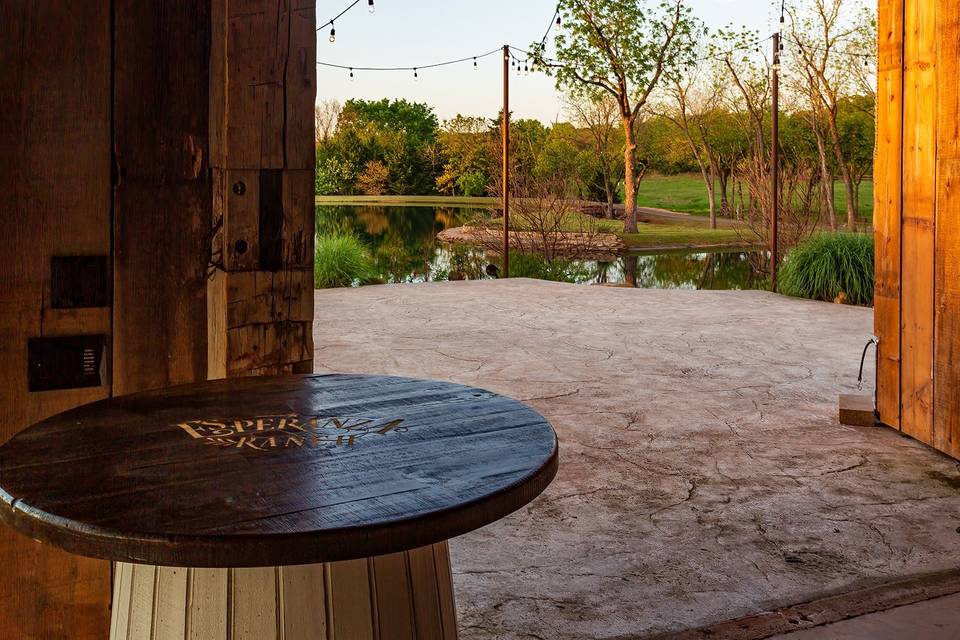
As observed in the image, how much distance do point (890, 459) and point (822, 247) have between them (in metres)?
4.82

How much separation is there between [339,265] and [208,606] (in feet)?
26.7

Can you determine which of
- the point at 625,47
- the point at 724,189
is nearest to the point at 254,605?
the point at 625,47

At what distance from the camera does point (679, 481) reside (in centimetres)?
288

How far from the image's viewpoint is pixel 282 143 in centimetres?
169

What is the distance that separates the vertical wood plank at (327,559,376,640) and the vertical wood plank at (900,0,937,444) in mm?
2744

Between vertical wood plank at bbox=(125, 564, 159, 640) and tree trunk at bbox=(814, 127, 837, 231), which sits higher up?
tree trunk at bbox=(814, 127, 837, 231)

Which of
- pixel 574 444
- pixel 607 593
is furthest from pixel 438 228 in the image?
pixel 607 593

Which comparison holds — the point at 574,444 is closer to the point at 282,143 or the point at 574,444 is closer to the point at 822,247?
the point at 282,143

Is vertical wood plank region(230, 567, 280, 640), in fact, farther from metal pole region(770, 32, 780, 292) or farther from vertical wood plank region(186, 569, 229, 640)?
metal pole region(770, 32, 780, 292)

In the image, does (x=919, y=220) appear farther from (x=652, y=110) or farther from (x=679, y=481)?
(x=652, y=110)

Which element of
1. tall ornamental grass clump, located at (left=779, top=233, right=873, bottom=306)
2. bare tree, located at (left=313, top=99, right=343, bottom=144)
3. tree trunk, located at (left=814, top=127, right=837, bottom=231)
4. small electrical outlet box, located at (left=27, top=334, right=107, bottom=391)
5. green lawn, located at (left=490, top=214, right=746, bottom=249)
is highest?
bare tree, located at (left=313, top=99, right=343, bottom=144)

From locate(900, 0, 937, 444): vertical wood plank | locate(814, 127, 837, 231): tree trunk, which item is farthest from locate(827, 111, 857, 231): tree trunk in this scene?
locate(900, 0, 937, 444): vertical wood plank

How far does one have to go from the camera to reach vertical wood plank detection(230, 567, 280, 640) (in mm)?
979

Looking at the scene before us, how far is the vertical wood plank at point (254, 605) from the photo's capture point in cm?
98
